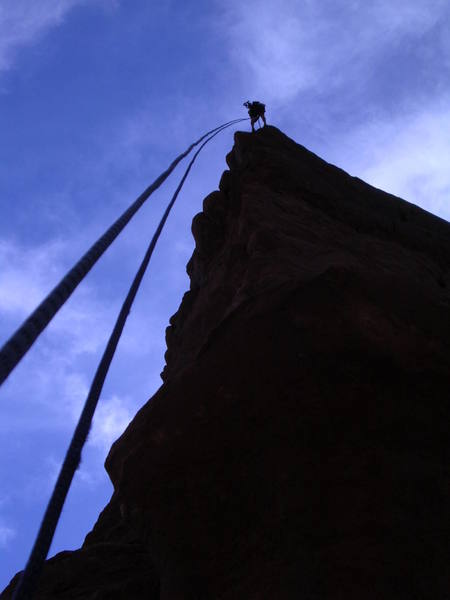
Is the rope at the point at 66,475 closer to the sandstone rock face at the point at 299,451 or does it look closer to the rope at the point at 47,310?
the rope at the point at 47,310

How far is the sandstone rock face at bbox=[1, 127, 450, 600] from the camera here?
5434 mm

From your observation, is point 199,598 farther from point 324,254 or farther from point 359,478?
point 324,254

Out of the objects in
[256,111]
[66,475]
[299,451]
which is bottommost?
[66,475]

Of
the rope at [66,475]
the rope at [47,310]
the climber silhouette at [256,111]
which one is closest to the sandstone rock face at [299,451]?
the rope at [66,475]

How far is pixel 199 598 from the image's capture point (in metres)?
6.15

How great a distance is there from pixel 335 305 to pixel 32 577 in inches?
167

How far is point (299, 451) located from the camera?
6.16 m

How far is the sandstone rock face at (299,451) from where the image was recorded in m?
5.43

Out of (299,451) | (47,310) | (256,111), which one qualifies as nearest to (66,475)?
(47,310)

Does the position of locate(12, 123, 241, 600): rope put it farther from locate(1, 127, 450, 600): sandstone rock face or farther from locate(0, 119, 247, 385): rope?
locate(1, 127, 450, 600): sandstone rock face

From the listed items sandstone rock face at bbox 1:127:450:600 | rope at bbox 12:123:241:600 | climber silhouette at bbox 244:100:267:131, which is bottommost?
rope at bbox 12:123:241:600

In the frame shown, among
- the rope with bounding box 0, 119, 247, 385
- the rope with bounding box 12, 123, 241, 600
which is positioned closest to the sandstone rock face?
the rope with bounding box 12, 123, 241, 600

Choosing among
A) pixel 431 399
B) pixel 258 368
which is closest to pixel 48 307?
pixel 258 368

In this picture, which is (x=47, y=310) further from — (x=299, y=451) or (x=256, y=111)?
(x=256, y=111)
